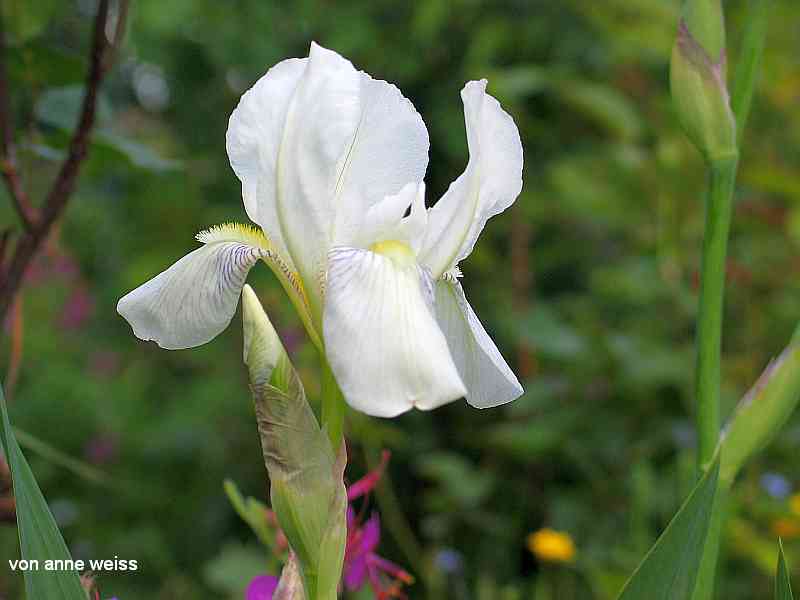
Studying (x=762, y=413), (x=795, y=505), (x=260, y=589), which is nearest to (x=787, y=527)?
(x=795, y=505)

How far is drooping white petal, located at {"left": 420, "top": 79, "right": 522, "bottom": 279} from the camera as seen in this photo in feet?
1.42

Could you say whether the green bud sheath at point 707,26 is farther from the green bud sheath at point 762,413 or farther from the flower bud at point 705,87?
the green bud sheath at point 762,413

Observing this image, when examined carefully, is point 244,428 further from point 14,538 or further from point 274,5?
point 274,5

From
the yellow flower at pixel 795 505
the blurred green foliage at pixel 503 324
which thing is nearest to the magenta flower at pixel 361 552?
the blurred green foliage at pixel 503 324

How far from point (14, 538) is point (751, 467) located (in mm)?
1251

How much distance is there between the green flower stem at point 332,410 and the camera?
1.45ft

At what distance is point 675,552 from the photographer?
409 mm

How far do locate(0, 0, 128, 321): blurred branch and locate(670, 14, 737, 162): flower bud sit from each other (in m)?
0.42

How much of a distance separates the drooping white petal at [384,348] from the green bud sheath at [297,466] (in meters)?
0.06

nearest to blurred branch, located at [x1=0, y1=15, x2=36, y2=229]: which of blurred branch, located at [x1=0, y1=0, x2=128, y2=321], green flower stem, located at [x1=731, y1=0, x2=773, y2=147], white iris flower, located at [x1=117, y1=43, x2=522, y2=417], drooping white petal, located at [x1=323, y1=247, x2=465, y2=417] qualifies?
blurred branch, located at [x1=0, y1=0, x2=128, y2=321]

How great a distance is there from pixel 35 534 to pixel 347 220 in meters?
0.20

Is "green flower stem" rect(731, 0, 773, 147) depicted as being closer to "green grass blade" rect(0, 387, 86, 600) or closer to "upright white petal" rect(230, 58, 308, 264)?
"upright white petal" rect(230, 58, 308, 264)

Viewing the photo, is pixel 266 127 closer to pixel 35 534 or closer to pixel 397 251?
pixel 397 251

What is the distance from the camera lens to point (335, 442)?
0.45m
